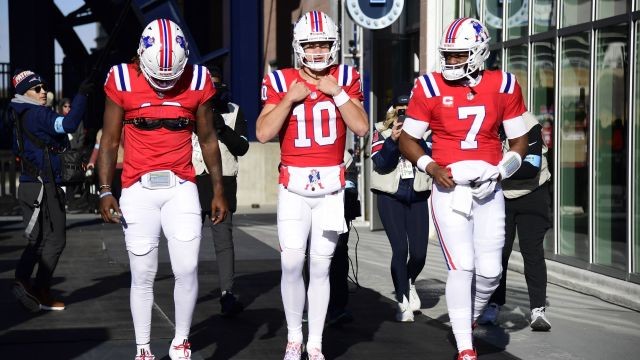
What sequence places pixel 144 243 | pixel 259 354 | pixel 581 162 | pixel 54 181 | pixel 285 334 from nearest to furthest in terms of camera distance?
pixel 144 243 → pixel 259 354 → pixel 285 334 → pixel 54 181 → pixel 581 162

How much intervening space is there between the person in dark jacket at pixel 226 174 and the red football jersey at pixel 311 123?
78.0 inches

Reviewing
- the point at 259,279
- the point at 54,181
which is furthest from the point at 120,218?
the point at 259,279

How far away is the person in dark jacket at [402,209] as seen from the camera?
839 cm

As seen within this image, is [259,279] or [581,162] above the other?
[581,162]

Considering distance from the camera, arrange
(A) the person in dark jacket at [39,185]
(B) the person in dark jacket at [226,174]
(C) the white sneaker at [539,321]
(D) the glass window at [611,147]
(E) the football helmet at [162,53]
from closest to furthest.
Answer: (E) the football helmet at [162,53]
(C) the white sneaker at [539,321]
(B) the person in dark jacket at [226,174]
(A) the person in dark jacket at [39,185]
(D) the glass window at [611,147]

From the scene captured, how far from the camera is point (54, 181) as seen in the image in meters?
9.03

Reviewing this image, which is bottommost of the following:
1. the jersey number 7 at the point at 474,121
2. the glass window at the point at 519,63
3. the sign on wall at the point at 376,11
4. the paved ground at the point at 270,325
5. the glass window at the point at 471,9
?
the paved ground at the point at 270,325

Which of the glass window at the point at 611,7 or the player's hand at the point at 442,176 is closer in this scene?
the player's hand at the point at 442,176

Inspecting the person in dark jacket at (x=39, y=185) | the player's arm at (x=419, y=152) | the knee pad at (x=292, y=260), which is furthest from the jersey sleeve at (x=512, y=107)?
the person in dark jacket at (x=39, y=185)

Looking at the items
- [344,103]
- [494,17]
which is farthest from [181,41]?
[494,17]

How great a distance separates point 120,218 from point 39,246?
290 cm

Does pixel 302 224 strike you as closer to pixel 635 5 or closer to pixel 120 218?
pixel 120 218

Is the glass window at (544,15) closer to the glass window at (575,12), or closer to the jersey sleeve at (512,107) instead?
the glass window at (575,12)

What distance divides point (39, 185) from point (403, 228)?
9.87 ft
